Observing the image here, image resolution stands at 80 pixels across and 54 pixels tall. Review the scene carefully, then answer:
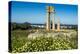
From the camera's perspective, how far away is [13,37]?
1450 millimetres

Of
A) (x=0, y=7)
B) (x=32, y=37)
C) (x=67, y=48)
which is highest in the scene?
(x=0, y=7)

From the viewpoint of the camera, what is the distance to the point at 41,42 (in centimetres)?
152

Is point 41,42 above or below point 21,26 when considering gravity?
below

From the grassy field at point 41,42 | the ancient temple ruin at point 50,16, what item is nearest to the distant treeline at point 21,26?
the grassy field at point 41,42

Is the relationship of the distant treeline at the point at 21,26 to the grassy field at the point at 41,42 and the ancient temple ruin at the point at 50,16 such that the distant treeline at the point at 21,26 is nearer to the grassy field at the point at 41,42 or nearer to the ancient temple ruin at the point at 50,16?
the grassy field at the point at 41,42

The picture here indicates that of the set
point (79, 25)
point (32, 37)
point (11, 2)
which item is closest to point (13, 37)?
point (32, 37)

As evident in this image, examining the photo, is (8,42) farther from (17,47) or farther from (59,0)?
(59,0)

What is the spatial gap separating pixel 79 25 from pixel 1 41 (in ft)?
2.27

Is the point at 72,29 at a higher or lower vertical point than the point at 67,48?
higher

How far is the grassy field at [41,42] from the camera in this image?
57.6 inches

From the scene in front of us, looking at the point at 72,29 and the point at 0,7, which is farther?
the point at 72,29

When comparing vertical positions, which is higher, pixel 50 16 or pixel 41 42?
pixel 50 16

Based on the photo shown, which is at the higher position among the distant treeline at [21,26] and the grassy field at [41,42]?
the distant treeline at [21,26]

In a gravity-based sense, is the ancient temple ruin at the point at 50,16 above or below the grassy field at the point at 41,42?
above
